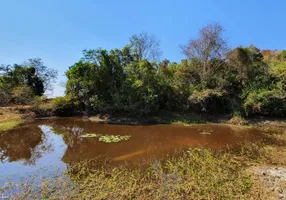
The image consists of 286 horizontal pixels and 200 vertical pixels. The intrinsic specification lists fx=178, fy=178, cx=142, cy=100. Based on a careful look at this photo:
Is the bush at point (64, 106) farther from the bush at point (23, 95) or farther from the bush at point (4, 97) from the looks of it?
the bush at point (4, 97)

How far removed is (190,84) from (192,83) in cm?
49

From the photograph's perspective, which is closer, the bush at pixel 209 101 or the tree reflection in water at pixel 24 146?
the tree reflection in water at pixel 24 146

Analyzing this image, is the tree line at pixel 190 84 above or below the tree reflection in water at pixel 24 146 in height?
above

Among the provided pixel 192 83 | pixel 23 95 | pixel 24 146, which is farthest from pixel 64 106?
pixel 192 83

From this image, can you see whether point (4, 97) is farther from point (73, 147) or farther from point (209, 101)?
point (209, 101)

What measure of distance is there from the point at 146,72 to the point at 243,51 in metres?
8.18

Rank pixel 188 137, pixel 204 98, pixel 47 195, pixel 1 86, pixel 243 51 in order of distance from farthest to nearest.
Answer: pixel 1 86
pixel 243 51
pixel 204 98
pixel 188 137
pixel 47 195

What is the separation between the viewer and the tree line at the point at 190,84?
13.0 m

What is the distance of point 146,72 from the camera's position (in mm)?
13445

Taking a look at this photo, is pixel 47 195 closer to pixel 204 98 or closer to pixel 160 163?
pixel 160 163

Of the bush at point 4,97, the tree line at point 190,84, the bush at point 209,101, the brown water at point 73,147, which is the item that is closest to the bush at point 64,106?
the tree line at point 190,84

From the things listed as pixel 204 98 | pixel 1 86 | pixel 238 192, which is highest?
pixel 1 86

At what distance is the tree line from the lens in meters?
13.0

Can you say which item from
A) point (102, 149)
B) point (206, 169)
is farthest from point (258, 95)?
point (102, 149)
